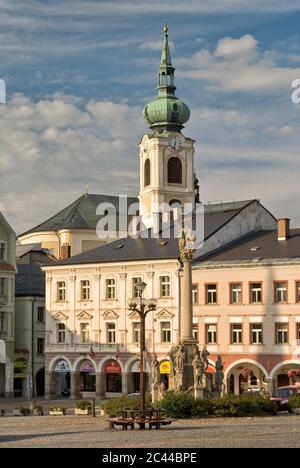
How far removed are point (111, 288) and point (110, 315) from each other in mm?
1850

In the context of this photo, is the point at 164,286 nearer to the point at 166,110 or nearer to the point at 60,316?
the point at 60,316

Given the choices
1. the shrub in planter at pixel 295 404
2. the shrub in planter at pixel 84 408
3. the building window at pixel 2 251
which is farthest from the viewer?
the building window at pixel 2 251

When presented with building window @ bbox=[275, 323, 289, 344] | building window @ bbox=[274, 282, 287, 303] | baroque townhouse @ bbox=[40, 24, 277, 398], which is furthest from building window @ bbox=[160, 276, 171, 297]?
building window @ bbox=[275, 323, 289, 344]

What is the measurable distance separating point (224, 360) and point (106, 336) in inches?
383

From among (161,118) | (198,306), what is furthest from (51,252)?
(198,306)

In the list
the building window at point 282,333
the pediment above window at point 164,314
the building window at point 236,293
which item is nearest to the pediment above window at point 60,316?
the pediment above window at point 164,314

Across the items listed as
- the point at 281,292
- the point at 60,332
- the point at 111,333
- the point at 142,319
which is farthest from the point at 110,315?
the point at 142,319

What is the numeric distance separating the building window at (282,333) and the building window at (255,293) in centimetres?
209

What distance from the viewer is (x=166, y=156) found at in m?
110

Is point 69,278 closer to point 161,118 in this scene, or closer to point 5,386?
point 5,386

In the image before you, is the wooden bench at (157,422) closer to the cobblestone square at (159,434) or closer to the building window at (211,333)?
the cobblestone square at (159,434)

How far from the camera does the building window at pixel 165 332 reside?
2876 inches

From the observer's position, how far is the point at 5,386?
77.7 metres

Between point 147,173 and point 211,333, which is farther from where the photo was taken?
point 147,173
